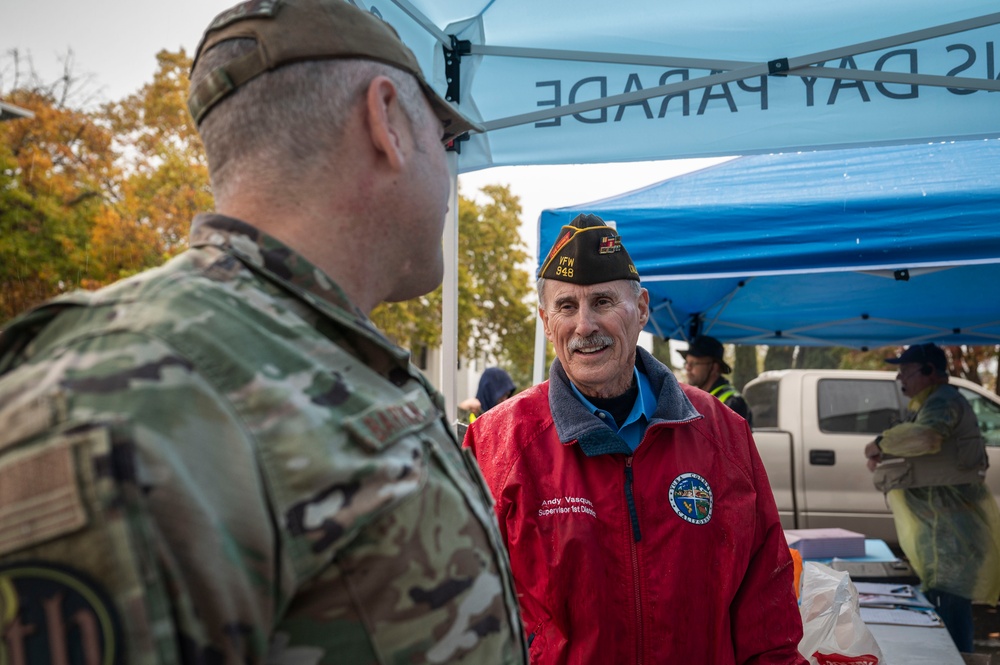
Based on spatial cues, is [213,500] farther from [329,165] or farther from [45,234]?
[45,234]

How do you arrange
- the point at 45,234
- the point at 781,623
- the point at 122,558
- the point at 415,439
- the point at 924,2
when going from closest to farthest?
1. the point at 122,558
2. the point at 415,439
3. the point at 781,623
4. the point at 924,2
5. the point at 45,234

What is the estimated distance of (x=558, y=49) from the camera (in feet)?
10.8

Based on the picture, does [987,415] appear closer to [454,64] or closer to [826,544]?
[826,544]

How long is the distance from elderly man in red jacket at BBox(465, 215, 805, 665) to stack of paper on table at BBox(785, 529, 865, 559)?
2395 mm

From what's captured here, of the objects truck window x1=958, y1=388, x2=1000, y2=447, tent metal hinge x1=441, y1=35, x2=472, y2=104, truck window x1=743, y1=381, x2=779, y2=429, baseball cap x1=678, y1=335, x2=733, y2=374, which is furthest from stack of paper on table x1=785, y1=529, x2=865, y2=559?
truck window x1=958, y1=388, x2=1000, y2=447

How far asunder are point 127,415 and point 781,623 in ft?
6.02

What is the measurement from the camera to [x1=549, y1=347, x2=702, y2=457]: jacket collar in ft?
6.75

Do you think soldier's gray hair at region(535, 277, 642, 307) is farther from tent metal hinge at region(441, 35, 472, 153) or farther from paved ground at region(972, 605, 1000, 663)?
paved ground at region(972, 605, 1000, 663)

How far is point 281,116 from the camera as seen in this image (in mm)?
969

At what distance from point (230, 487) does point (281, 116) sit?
49cm

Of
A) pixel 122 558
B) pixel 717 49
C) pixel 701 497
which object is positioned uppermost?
pixel 717 49

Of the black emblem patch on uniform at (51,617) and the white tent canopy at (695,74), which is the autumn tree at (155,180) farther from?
the black emblem patch on uniform at (51,617)

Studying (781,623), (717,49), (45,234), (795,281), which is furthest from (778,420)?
(45,234)

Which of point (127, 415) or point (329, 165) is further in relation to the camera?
point (329, 165)
